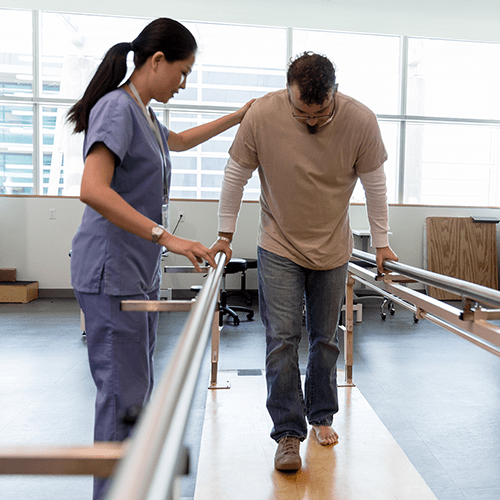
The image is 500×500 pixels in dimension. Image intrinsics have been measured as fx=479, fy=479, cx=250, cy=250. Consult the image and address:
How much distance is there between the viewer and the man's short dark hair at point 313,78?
1.30 meters

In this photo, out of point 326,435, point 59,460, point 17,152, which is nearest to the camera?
point 59,460

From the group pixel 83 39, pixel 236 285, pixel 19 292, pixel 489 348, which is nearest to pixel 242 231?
pixel 236 285

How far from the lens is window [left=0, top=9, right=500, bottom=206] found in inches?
208

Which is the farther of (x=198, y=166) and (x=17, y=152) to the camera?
(x=198, y=166)

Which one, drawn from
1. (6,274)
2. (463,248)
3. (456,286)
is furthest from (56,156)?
(456,286)

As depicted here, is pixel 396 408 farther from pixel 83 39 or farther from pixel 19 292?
pixel 83 39

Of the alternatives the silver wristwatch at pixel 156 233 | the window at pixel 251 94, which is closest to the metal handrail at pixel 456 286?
the silver wristwatch at pixel 156 233

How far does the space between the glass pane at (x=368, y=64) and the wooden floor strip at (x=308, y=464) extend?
176 inches

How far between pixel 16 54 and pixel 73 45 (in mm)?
616

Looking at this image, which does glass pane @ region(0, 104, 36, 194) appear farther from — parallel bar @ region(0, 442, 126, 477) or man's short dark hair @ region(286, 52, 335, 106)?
parallel bar @ region(0, 442, 126, 477)

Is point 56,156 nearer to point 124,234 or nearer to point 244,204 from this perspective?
point 244,204

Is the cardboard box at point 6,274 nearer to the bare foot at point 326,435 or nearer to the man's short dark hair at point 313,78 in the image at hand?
the bare foot at point 326,435

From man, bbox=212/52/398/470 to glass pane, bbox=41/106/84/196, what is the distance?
4.21 meters

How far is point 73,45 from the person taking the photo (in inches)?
210
